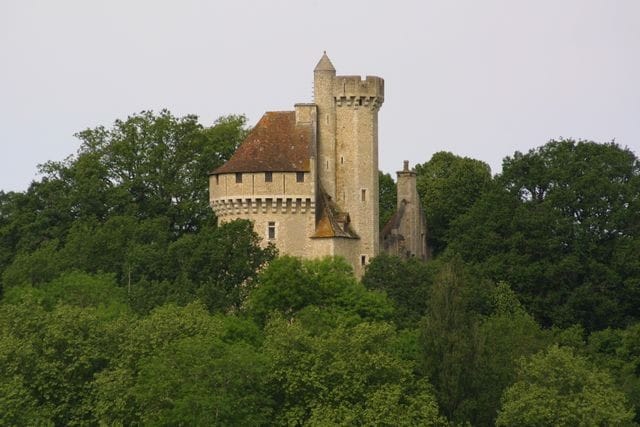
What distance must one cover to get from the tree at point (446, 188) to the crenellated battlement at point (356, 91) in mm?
9921

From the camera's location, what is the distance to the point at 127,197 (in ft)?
373

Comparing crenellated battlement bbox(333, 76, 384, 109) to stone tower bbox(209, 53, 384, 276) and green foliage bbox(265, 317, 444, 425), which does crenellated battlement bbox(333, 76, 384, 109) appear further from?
green foliage bbox(265, 317, 444, 425)

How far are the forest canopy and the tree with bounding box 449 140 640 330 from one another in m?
0.09

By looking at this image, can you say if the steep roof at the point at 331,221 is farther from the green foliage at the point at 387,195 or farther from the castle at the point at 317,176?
the green foliage at the point at 387,195

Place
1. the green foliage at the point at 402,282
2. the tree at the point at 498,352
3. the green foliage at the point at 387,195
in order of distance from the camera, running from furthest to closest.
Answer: the green foliage at the point at 387,195 → the green foliage at the point at 402,282 → the tree at the point at 498,352

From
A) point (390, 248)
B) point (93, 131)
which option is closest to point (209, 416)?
point (390, 248)

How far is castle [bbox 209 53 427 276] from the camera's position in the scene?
105 m

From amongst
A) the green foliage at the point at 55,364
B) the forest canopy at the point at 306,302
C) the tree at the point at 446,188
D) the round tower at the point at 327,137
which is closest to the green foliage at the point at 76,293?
the forest canopy at the point at 306,302

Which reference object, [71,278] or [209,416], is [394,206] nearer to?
[71,278]

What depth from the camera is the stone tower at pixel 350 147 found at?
106 metres

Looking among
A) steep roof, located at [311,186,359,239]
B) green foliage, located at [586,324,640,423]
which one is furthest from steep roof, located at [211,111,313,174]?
green foliage, located at [586,324,640,423]

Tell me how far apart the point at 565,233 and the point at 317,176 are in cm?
1045

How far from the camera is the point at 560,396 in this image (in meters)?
86.6

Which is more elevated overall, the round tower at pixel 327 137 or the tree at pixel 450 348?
the round tower at pixel 327 137
